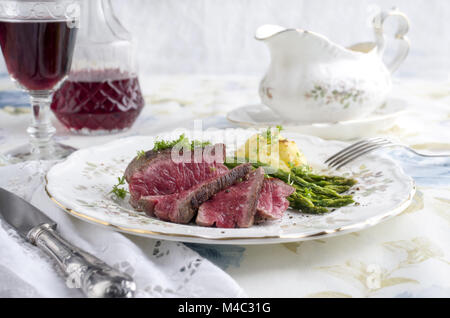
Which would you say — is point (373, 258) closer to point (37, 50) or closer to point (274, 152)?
point (274, 152)

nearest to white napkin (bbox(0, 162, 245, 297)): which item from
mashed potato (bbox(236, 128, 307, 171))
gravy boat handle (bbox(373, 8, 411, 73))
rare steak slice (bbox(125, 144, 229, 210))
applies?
rare steak slice (bbox(125, 144, 229, 210))

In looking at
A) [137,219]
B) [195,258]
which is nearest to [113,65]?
[137,219]

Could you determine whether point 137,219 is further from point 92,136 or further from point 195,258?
point 92,136

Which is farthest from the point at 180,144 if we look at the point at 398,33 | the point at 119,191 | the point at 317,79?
the point at 398,33

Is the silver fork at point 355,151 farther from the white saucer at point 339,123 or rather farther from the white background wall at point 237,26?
the white background wall at point 237,26

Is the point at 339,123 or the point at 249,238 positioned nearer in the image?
the point at 249,238

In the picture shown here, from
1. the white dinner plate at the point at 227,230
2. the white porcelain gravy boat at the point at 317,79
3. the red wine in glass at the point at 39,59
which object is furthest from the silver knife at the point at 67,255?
the white porcelain gravy boat at the point at 317,79
